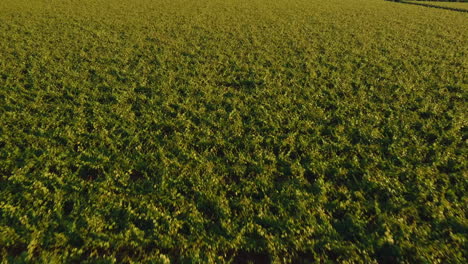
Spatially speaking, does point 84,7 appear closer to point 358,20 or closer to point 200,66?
point 200,66

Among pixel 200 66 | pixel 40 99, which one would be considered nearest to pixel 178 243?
pixel 40 99

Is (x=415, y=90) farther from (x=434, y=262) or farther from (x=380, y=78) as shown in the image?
(x=434, y=262)

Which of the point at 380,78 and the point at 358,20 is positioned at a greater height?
the point at 358,20

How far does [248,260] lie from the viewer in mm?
4270

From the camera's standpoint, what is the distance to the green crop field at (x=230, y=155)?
4.46 meters

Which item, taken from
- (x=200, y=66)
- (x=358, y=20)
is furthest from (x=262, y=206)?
(x=358, y=20)

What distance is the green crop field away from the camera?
4.46m

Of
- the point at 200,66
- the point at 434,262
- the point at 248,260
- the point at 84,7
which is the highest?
the point at 84,7

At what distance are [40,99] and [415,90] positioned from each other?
44.9 feet

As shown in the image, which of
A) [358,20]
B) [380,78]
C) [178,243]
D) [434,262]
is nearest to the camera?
[434,262]

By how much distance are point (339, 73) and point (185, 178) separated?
888 cm

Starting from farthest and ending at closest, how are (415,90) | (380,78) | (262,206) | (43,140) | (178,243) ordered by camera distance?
(380,78) < (415,90) < (43,140) < (262,206) < (178,243)

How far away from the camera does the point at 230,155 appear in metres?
6.41

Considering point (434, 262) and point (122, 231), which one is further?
point (122, 231)
